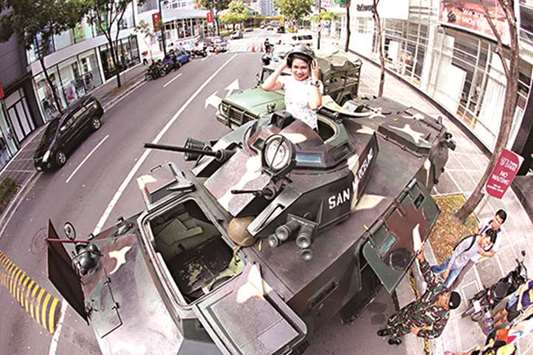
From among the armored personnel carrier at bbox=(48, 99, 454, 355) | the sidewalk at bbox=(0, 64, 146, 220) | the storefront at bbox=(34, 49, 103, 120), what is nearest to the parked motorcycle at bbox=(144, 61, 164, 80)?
the sidewalk at bbox=(0, 64, 146, 220)

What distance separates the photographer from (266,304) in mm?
5246

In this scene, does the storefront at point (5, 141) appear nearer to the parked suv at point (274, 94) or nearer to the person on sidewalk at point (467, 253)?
the parked suv at point (274, 94)

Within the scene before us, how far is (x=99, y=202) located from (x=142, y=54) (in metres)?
27.1

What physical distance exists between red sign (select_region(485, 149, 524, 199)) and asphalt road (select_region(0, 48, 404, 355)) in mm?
3137

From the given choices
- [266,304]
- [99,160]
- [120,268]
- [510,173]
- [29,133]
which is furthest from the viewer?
[29,133]

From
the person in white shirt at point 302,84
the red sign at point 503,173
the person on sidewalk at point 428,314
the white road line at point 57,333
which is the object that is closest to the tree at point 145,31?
the white road line at point 57,333

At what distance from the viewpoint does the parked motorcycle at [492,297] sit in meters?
6.84

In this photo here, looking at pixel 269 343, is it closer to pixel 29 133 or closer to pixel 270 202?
pixel 270 202

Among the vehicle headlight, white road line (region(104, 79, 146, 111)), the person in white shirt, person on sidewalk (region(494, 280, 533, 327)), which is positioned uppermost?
the person in white shirt

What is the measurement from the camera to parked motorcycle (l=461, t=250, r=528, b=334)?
6.84m

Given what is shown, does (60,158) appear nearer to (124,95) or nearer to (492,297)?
(124,95)

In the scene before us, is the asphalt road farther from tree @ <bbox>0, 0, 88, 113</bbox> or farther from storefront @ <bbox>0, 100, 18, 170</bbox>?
tree @ <bbox>0, 0, 88, 113</bbox>

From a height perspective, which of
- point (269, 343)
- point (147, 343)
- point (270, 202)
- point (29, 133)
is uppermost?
point (270, 202)

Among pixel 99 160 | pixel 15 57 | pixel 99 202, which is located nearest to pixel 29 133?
pixel 15 57
